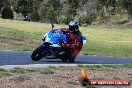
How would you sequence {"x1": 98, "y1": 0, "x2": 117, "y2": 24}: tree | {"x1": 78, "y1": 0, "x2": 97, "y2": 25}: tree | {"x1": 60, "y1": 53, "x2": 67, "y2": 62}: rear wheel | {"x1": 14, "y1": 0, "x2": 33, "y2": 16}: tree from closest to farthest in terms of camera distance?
{"x1": 60, "y1": 53, "x2": 67, "y2": 62}: rear wheel < {"x1": 78, "y1": 0, "x2": 97, "y2": 25}: tree < {"x1": 14, "y1": 0, "x2": 33, "y2": 16}: tree < {"x1": 98, "y1": 0, "x2": 117, "y2": 24}: tree

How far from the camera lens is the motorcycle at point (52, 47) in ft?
56.5

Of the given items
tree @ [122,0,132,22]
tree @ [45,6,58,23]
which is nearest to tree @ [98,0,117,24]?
tree @ [122,0,132,22]

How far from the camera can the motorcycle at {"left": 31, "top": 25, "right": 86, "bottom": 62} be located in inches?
679

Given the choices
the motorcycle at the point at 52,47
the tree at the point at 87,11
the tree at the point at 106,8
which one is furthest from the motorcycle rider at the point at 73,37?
the tree at the point at 106,8

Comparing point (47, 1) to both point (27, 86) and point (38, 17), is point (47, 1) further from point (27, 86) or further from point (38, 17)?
point (27, 86)

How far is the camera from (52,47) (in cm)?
1742

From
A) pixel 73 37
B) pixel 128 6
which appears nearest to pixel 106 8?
pixel 128 6

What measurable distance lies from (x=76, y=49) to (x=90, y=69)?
3713 mm

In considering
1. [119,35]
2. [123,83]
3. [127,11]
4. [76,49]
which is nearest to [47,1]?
[127,11]

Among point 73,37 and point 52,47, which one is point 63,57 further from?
point 52,47

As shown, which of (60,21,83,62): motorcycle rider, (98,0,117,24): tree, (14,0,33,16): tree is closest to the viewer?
(60,21,83,62): motorcycle rider

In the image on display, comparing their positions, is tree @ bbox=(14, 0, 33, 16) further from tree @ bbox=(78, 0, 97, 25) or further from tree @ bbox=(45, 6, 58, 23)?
tree @ bbox=(78, 0, 97, 25)

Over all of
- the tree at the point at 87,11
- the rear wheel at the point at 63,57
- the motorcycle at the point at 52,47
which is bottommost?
the tree at the point at 87,11

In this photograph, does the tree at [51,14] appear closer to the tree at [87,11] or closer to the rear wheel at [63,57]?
the tree at [87,11]
